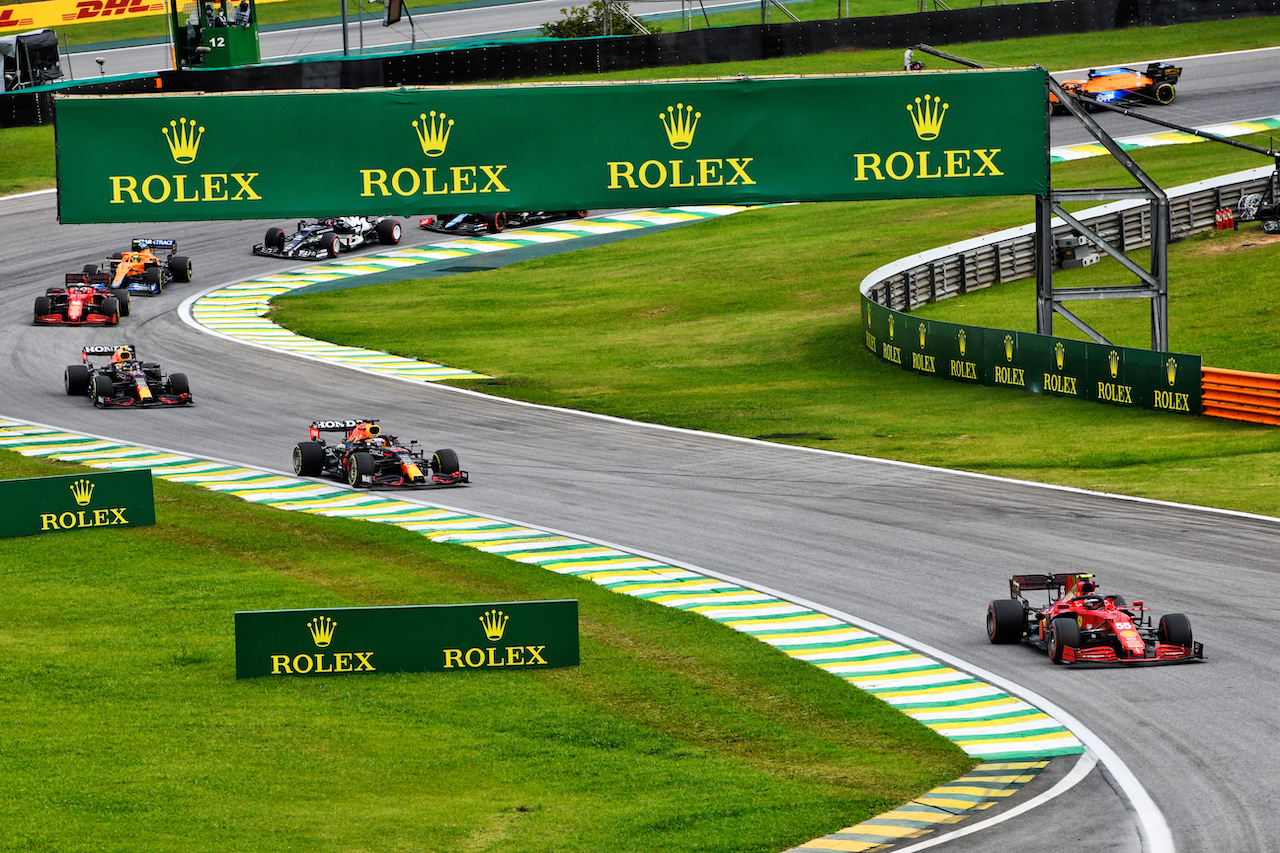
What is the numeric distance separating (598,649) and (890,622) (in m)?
3.69

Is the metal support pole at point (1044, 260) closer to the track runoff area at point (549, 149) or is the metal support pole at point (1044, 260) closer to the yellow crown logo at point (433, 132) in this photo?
the track runoff area at point (549, 149)

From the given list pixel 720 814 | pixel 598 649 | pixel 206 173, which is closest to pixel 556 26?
pixel 206 173

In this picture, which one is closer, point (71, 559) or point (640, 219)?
point (71, 559)

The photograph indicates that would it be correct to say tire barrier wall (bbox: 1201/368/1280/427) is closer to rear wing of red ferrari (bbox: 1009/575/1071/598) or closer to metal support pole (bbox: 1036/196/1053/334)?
metal support pole (bbox: 1036/196/1053/334)

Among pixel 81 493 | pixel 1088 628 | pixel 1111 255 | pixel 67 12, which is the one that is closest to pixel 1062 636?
pixel 1088 628

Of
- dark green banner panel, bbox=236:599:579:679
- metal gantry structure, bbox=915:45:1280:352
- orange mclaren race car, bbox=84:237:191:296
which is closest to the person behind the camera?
dark green banner panel, bbox=236:599:579:679

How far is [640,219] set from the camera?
60.4 metres

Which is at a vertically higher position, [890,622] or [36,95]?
[36,95]

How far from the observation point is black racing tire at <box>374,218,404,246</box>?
57438mm

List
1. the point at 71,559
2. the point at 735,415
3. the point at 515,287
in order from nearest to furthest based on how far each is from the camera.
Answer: the point at 71,559 → the point at 735,415 → the point at 515,287

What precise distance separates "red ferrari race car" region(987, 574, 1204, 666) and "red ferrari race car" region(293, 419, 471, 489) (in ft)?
40.5

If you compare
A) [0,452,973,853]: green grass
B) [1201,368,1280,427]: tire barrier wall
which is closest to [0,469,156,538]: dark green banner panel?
[0,452,973,853]: green grass

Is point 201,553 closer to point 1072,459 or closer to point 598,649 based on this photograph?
point 598,649

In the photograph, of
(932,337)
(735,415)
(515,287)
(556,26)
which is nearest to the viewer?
(735,415)
